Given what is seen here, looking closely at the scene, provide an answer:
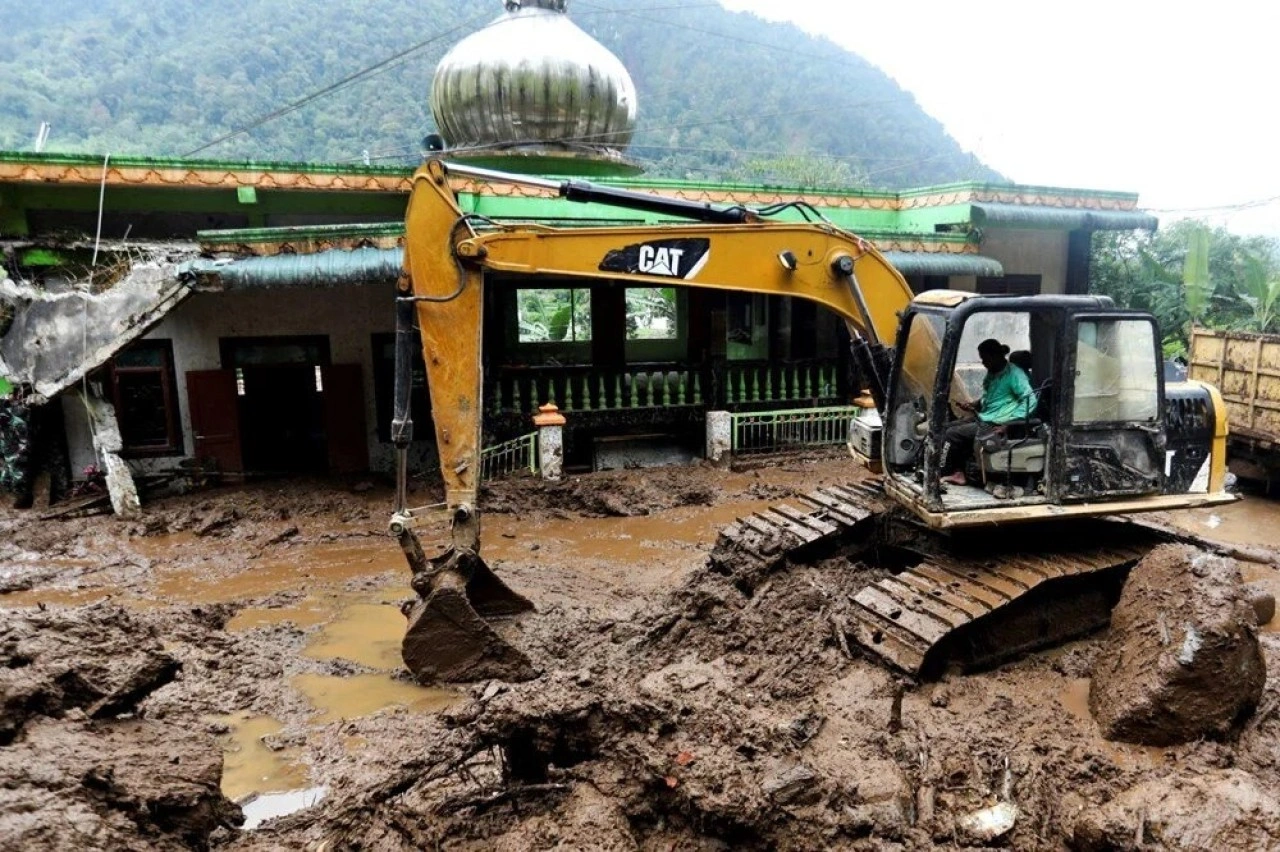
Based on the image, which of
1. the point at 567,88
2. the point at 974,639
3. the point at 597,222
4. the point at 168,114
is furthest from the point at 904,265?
the point at 168,114

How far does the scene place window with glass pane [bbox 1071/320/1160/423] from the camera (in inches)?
224

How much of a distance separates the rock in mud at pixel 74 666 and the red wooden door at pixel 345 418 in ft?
26.2

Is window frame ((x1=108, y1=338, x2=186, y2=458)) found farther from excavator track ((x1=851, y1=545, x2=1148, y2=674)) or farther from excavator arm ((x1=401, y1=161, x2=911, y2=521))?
excavator track ((x1=851, y1=545, x2=1148, y2=674))

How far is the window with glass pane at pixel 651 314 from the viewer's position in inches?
516

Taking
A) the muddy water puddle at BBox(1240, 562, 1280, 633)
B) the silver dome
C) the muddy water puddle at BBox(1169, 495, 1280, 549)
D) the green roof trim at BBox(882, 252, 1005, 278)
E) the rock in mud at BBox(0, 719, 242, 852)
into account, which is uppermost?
the silver dome

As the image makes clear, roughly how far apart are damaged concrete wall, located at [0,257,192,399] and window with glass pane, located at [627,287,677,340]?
5.91 metres

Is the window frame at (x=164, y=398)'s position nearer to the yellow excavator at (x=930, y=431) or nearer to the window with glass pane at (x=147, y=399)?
the window with glass pane at (x=147, y=399)

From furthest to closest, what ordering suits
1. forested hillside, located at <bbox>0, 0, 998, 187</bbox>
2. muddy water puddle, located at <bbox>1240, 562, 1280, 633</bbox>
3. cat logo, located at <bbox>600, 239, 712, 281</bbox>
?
1. forested hillside, located at <bbox>0, 0, 998, 187</bbox>
2. muddy water puddle, located at <bbox>1240, 562, 1280, 633</bbox>
3. cat logo, located at <bbox>600, 239, 712, 281</bbox>

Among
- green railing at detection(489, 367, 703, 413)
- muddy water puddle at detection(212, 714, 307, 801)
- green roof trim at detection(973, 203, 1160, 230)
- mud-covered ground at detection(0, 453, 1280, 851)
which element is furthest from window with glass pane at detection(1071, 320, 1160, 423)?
green roof trim at detection(973, 203, 1160, 230)

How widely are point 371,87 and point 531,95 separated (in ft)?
131

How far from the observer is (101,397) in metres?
10.7

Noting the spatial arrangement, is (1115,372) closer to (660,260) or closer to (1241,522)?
(660,260)

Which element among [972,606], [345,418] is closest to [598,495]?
[345,418]

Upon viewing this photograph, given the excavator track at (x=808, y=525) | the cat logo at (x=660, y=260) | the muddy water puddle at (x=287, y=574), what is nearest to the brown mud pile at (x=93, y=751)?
the cat logo at (x=660, y=260)
